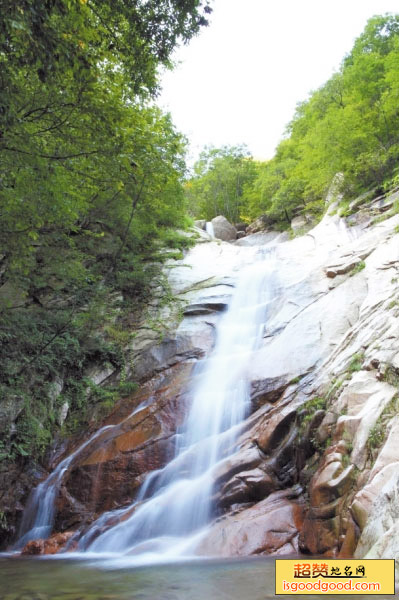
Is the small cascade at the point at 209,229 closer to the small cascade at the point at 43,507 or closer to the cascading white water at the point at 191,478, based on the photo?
the cascading white water at the point at 191,478

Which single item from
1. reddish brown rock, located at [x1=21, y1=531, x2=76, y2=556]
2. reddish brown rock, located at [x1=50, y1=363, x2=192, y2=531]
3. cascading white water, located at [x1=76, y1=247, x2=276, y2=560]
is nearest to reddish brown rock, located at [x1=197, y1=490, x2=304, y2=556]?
cascading white water, located at [x1=76, y1=247, x2=276, y2=560]

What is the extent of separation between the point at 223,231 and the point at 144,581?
86.1 feet

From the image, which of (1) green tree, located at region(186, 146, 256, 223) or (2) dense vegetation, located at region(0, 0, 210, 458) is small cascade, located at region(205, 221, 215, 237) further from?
(2) dense vegetation, located at region(0, 0, 210, 458)

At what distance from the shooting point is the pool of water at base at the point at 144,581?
3.32 metres

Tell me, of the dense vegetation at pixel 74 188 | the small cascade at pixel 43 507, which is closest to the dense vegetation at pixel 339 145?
the dense vegetation at pixel 74 188

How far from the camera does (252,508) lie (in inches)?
227

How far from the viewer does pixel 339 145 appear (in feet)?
58.1

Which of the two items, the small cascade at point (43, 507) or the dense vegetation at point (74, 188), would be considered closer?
the dense vegetation at point (74, 188)

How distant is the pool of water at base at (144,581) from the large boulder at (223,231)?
2477 centimetres

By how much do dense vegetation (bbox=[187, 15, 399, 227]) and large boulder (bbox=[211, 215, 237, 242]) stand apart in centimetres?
278

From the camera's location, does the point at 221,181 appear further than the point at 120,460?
Yes

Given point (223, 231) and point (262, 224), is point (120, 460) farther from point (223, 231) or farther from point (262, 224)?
point (223, 231)

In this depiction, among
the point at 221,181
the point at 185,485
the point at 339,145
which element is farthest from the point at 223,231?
the point at 185,485

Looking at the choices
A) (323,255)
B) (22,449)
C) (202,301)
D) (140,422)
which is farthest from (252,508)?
(323,255)
